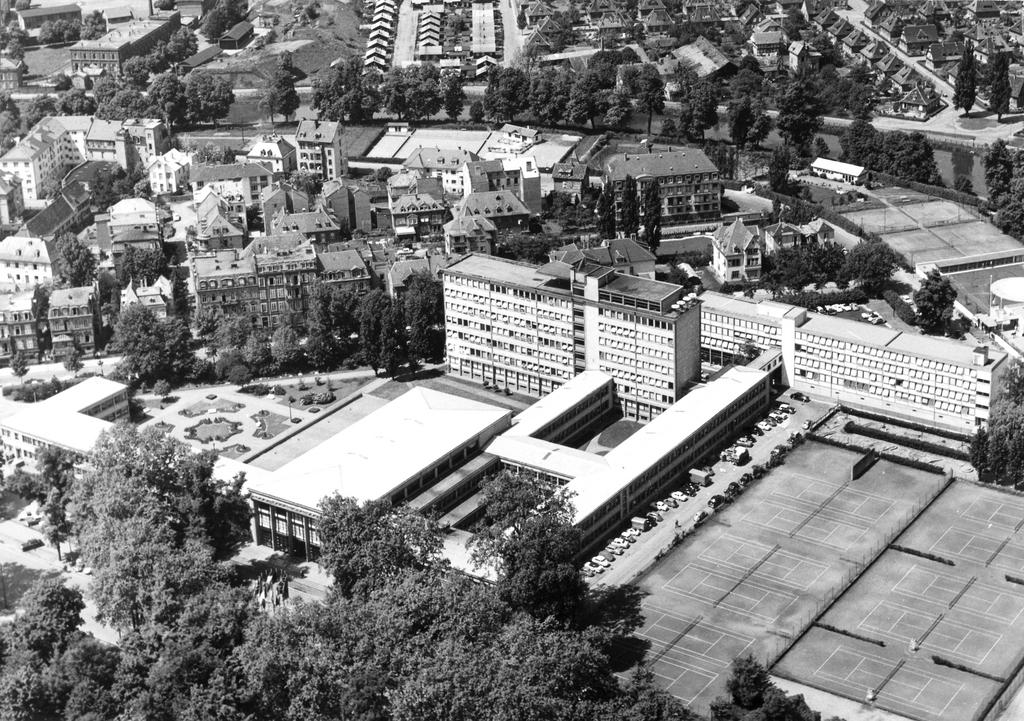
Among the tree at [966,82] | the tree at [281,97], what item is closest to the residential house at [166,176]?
the tree at [281,97]

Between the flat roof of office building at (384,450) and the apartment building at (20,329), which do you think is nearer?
the flat roof of office building at (384,450)

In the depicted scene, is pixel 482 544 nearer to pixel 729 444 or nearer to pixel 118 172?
pixel 729 444

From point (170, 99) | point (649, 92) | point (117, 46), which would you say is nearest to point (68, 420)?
point (170, 99)

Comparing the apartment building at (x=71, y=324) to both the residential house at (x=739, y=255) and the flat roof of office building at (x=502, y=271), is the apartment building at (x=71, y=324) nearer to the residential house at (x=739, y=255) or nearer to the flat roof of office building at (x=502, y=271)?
the flat roof of office building at (x=502, y=271)

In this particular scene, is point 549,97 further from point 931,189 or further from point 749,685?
point 749,685

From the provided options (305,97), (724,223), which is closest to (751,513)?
(724,223)

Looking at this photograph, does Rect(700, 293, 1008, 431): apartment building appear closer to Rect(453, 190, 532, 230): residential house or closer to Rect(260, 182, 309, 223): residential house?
Rect(453, 190, 532, 230): residential house

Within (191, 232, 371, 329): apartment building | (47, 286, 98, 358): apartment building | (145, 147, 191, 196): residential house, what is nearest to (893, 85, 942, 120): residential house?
(191, 232, 371, 329): apartment building
